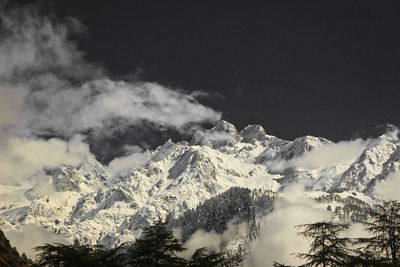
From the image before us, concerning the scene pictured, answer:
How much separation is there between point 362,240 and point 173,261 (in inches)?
574

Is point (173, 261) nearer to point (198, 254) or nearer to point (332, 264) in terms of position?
point (198, 254)

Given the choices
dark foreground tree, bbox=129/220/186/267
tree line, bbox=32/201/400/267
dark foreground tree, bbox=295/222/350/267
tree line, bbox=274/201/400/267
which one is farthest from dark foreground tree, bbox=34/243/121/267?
dark foreground tree, bbox=295/222/350/267

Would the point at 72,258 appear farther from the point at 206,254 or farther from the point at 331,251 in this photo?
the point at 331,251

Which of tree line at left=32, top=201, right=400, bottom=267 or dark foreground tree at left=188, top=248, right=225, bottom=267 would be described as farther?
tree line at left=32, top=201, right=400, bottom=267

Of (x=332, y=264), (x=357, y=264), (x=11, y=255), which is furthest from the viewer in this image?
(x=332, y=264)

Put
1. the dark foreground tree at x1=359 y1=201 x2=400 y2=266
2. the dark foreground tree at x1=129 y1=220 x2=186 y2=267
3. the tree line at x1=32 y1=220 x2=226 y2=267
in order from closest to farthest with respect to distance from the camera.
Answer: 1. the tree line at x1=32 y1=220 x2=226 y2=267
2. the dark foreground tree at x1=129 y1=220 x2=186 y2=267
3. the dark foreground tree at x1=359 y1=201 x2=400 y2=266

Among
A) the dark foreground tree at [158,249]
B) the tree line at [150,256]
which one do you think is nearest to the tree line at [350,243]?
the tree line at [150,256]

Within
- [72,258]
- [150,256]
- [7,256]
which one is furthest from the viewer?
[150,256]

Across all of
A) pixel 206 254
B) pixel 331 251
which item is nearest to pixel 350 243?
pixel 331 251

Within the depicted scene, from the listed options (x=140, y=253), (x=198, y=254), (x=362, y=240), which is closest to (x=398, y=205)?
(x=362, y=240)

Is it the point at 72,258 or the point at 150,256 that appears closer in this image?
the point at 72,258

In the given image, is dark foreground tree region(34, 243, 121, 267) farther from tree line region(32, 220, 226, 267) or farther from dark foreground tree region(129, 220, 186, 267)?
dark foreground tree region(129, 220, 186, 267)

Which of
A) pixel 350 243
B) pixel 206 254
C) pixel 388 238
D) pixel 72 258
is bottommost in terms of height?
pixel 72 258

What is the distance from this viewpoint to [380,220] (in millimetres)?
30094
